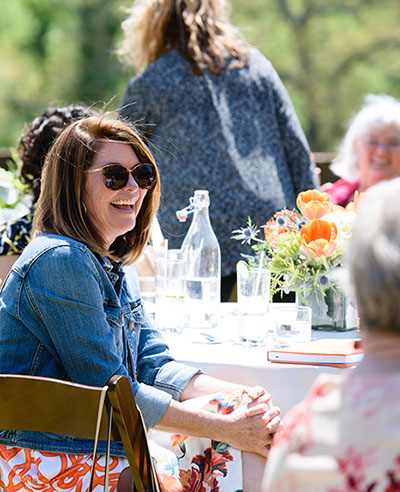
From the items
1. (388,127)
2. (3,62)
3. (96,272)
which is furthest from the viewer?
(3,62)

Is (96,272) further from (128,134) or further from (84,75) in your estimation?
(84,75)

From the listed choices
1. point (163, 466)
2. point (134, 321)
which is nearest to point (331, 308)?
point (134, 321)

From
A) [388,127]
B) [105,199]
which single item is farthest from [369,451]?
[388,127]

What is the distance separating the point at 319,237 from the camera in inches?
88.4

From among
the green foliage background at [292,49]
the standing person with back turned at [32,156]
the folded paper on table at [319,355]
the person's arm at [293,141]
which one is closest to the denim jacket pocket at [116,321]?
the folded paper on table at [319,355]

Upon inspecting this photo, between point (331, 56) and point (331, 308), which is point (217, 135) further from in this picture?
point (331, 56)

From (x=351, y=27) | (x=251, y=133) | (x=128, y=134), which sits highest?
(x=351, y=27)

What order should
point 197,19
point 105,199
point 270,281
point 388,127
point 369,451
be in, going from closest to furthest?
point 369,451 → point 105,199 → point 270,281 → point 197,19 → point 388,127

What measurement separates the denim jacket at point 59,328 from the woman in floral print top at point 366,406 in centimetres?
81

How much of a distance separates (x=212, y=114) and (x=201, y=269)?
3.57 feet

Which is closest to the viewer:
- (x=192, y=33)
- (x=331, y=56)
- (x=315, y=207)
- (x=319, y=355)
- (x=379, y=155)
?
(x=319, y=355)

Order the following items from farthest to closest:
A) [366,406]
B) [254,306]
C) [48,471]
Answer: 1. [254,306]
2. [48,471]
3. [366,406]

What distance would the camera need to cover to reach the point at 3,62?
66.4 ft

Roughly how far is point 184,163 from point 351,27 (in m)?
19.1
